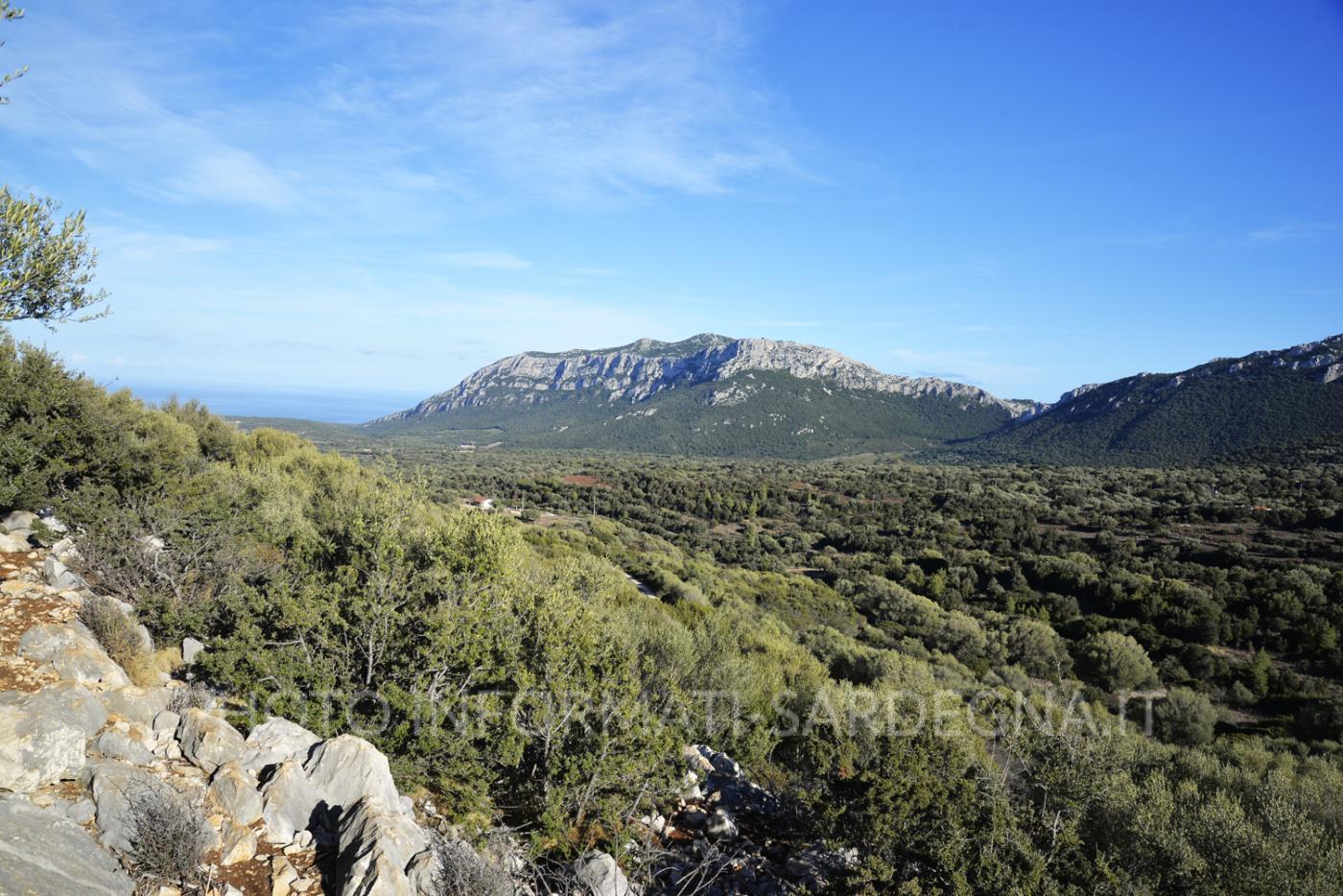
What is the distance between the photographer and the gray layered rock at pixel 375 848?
20.9 feet

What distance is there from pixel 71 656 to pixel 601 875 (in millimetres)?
7908

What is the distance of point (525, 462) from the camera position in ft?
411

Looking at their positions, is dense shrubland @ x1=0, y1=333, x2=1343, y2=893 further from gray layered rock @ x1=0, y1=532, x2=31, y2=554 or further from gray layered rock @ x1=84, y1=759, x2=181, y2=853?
gray layered rock @ x1=84, y1=759, x2=181, y2=853

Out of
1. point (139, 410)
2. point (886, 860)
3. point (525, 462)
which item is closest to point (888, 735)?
point (886, 860)

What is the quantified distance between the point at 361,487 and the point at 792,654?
19911 millimetres

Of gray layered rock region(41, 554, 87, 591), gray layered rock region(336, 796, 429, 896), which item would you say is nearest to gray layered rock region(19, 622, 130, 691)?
gray layered rock region(41, 554, 87, 591)

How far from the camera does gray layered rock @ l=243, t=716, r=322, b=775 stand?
310 inches

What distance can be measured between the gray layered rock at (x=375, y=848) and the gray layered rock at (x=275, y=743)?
1.31 meters

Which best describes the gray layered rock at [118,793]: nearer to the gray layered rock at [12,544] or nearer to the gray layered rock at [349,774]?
the gray layered rock at [349,774]

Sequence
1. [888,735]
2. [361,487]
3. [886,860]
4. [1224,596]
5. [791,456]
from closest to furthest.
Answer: [886,860] → [888,735] → [361,487] → [1224,596] → [791,456]

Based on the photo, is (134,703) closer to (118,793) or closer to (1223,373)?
(118,793)

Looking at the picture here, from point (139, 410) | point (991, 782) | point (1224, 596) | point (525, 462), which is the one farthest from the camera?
point (525, 462)

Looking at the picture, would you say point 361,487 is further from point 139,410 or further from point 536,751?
point 536,751

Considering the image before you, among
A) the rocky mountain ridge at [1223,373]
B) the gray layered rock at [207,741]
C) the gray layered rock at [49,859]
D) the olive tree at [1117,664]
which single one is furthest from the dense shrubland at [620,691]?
the rocky mountain ridge at [1223,373]
